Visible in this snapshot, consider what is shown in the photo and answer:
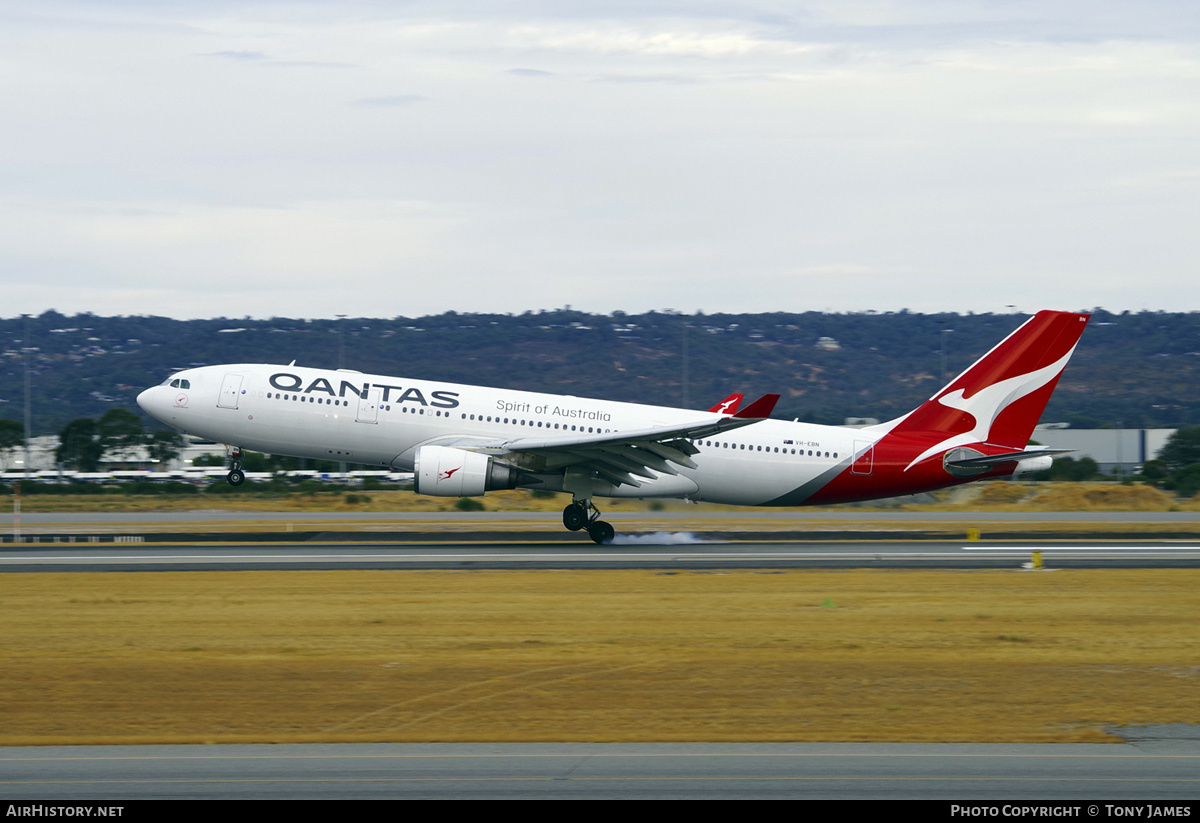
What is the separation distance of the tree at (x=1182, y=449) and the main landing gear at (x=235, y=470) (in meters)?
66.4

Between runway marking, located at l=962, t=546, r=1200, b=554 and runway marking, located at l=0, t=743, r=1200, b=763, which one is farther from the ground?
runway marking, located at l=962, t=546, r=1200, b=554

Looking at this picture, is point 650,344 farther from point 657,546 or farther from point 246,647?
point 246,647

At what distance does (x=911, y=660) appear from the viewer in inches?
634

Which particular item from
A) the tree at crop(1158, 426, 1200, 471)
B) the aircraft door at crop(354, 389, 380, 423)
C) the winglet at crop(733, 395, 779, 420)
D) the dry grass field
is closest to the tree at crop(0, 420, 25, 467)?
the aircraft door at crop(354, 389, 380, 423)

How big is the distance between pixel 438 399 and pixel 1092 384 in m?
148

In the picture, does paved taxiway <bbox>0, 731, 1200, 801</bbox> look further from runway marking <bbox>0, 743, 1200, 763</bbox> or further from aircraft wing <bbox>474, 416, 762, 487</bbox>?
aircraft wing <bbox>474, 416, 762, 487</bbox>

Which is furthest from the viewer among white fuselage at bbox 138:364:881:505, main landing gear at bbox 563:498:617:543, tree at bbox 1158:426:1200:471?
tree at bbox 1158:426:1200:471

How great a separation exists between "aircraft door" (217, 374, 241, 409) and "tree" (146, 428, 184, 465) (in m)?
59.4

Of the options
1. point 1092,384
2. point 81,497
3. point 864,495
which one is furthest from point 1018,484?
point 1092,384

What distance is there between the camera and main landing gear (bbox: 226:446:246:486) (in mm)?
32719

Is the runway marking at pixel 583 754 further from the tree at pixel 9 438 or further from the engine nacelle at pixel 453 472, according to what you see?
the tree at pixel 9 438

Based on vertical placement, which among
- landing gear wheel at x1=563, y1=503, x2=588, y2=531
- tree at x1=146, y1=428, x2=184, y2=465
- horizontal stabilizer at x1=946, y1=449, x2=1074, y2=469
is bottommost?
landing gear wheel at x1=563, y1=503, x2=588, y2=531

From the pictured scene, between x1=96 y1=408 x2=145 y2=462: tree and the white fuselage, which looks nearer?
the white fuselage
